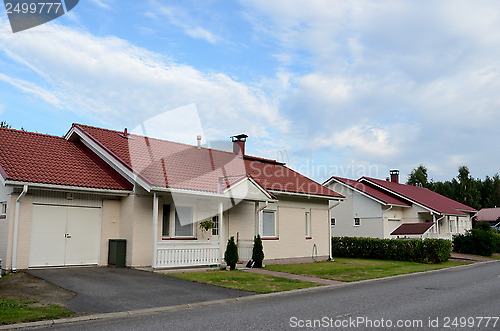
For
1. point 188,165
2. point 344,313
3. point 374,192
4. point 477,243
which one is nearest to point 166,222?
point 188,165

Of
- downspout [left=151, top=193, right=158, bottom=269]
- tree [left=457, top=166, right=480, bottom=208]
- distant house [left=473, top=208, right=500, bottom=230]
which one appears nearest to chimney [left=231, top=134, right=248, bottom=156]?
downspout [left=151, top=193, right=158, bottom=269]

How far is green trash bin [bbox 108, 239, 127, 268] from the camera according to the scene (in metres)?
16.4

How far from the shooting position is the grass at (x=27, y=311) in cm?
828

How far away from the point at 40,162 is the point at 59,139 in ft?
12.3

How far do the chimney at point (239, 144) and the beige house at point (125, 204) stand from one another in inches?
163

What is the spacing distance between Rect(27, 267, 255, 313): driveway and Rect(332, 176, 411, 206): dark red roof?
2131 cm

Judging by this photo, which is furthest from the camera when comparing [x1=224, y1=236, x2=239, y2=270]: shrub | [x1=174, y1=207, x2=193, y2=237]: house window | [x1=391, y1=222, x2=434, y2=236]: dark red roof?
[x1=391, y1=222, x2=434, y2=236]: dark red roof

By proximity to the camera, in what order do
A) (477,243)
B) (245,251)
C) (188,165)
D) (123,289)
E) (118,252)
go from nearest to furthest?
(123,289) < (118,252) < (245,251) < (188,165) < (477,243)

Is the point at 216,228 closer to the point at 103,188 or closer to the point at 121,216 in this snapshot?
the point at 121,216

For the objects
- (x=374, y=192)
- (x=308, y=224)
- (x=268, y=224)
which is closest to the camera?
(x=268, y=224)

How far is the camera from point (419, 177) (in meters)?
81.4

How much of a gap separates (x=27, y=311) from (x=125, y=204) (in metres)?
8.29

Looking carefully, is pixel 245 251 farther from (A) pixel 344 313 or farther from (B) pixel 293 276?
(A) pixel 344 313

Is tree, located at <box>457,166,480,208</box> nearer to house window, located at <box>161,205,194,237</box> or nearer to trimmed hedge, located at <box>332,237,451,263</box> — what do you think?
trimmed hedge, located at <box>332,237,451,263</box>
